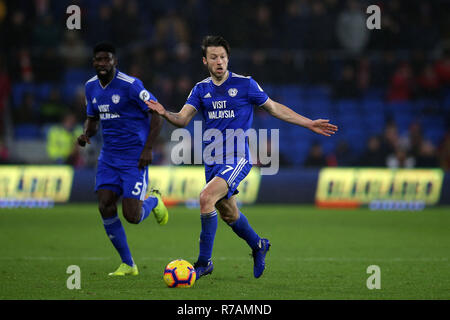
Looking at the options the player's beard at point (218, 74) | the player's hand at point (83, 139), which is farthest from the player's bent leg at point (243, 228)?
the player's hand at point (83, 139)

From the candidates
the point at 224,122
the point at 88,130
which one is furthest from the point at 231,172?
the point at 88,130

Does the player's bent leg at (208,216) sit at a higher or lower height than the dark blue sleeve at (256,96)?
lower

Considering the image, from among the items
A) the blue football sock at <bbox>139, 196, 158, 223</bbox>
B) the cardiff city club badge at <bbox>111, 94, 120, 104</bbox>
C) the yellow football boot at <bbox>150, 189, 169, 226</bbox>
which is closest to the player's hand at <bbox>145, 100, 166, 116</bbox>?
the cardiff city club badge at <bbox>111, 94, 120, 104</bbox>

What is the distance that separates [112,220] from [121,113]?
109 cm

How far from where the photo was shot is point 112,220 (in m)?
7.98

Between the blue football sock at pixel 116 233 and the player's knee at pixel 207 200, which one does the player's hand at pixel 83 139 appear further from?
the player's knee at pixel 207 200

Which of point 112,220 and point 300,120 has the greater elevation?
point 300,120

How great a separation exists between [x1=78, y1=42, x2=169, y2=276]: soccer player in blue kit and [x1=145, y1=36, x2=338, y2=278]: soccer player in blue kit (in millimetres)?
472

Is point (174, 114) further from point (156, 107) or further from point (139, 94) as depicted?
point (139, 94)

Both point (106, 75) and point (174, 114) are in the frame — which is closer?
point (174, 114)

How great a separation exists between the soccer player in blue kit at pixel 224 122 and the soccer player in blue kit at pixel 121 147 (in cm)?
47

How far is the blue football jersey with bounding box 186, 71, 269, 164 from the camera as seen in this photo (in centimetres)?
778

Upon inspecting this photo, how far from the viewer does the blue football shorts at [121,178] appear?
795 cm

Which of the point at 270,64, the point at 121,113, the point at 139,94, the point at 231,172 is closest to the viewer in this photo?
the point at 231,172
